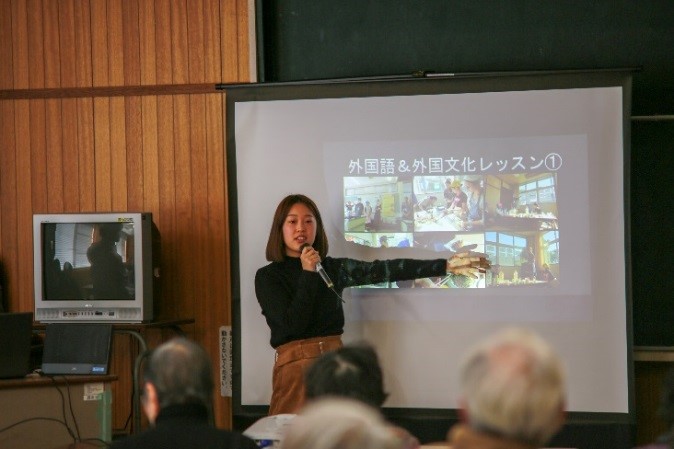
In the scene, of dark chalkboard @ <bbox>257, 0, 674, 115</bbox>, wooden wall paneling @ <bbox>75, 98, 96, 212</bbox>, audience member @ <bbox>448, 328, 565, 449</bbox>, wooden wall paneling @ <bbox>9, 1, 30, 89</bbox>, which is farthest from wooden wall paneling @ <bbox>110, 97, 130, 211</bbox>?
audience member @ <bbox>448, 328, 565, 449</bbox>

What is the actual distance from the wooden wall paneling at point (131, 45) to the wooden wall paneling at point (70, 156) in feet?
1.14

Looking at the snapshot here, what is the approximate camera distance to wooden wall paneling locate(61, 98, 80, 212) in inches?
234

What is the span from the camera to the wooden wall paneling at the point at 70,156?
5945 millimetres

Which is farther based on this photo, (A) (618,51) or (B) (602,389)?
(A) (618,51)

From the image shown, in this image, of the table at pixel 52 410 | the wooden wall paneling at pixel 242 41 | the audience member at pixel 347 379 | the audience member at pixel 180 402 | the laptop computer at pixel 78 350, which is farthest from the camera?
the wooden wall paneling at pixel 242 41

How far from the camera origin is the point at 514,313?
5.03 m

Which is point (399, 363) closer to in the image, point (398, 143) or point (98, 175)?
point (398, 143)

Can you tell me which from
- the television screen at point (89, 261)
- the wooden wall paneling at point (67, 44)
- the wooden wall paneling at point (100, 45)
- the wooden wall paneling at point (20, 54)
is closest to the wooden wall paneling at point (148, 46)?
the wooden wall paneling at point (100, 45)

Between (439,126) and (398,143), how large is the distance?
23 cm

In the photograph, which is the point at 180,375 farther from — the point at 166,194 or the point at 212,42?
the point at 212,42

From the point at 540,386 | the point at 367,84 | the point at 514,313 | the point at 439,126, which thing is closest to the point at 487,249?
the point at 514,313

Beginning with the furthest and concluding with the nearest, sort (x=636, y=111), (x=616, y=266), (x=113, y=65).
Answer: (x=113, y=65), (x=636, y=111), (x=616, y=266)

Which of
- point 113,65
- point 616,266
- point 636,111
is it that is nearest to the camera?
point 616,266

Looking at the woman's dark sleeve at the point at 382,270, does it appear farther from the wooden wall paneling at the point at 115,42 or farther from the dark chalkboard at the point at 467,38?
the wooden wall paneling at the point at 115,42
